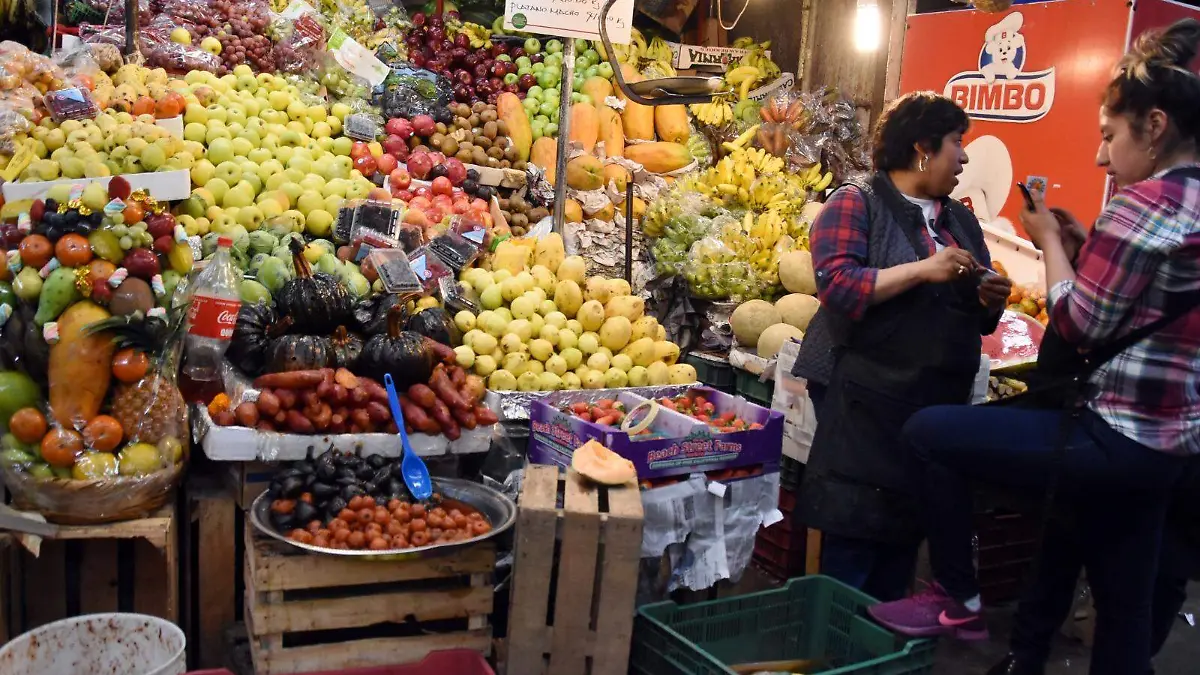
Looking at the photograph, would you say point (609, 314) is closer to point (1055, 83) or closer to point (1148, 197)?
point (1148, 197)

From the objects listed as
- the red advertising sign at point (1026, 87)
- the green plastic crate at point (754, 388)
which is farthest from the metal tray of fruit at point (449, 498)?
the red advertising sign at point (1026, 87)

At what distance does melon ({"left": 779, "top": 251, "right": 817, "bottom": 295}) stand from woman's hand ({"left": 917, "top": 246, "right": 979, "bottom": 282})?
209 centimetres

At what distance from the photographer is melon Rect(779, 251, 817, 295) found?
4848mm

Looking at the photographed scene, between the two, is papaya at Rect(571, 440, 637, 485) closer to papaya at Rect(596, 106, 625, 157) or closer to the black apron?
the black apron

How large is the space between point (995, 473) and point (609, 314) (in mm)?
2172

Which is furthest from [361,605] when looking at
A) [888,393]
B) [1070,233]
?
[1070,233]

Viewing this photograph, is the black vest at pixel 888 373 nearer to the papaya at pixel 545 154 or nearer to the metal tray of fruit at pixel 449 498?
the metal tray of fruit at pixel 449 498

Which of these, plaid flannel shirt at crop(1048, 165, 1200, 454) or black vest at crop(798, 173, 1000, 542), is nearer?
plaid flannel shirt at crop(1048, 165, 1200, 454)

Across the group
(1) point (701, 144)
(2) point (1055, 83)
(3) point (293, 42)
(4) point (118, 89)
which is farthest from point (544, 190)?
(2) point (1055, 83)

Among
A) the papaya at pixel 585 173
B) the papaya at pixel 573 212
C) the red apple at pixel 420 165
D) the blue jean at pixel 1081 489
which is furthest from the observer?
the papaya at pixel 585 173

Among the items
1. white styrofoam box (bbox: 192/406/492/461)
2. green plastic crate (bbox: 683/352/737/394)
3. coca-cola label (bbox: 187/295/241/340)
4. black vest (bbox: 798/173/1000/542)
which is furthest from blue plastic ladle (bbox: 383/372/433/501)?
green plastic crate (bbox: 683/352/737/394)

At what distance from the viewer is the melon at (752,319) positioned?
460 centimetres

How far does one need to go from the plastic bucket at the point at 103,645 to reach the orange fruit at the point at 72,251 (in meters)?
1.04

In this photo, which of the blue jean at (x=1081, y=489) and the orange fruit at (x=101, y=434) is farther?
the orange fruit at (x=101, y=434)
